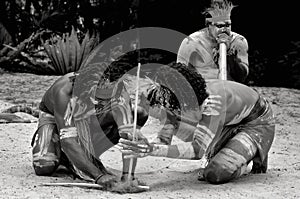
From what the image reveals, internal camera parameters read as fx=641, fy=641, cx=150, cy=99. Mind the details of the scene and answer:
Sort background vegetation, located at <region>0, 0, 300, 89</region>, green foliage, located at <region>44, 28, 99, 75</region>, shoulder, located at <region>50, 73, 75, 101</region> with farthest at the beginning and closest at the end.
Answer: green foliage, located at <region>44, 28, 99, 75</region>
background vegetation, located at <region>0, 0, 300, 89</region>
shoulder, located at <region>50, 73, 75, 101</region>

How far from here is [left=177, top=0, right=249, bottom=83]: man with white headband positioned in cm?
459

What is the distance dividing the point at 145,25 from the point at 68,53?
1.23 metres

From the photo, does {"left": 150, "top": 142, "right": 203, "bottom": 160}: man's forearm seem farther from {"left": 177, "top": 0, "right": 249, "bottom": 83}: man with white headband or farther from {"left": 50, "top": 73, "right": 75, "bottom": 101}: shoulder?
{"left": 177, "top": 0, "right": 249, "bottom": 83}: man with white headband

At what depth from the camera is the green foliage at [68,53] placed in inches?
A: 364

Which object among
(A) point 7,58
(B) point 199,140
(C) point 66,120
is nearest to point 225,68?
(B) point 199,140

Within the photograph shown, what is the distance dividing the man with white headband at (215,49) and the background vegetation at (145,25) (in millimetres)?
4207

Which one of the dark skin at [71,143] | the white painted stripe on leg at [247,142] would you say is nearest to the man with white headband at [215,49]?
the white painted stripe on leg at [247,142]

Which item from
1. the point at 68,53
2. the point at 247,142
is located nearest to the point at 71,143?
the point at 247,142

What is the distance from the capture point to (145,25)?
955cm

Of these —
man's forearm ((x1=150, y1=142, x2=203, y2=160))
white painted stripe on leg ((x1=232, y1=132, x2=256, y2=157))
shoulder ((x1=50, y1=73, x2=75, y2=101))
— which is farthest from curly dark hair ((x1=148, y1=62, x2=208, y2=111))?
shoulder ((x1=50, y1=73, x2=75, y2=101))

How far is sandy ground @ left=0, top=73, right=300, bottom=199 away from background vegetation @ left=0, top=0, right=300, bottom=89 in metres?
2.86

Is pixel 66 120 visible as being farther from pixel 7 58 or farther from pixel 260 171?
pixel 7 58

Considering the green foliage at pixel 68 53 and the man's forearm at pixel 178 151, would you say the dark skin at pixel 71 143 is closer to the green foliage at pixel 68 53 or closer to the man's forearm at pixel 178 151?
the man's forearm at pixel 178 151

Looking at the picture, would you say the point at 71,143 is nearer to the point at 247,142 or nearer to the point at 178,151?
the point at 178,151
